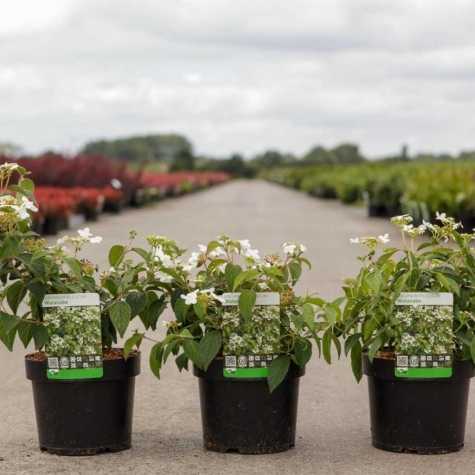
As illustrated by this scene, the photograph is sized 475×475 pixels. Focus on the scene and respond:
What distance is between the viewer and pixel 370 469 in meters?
4.75

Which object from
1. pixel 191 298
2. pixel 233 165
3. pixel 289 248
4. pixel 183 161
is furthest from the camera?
pixel 233 165

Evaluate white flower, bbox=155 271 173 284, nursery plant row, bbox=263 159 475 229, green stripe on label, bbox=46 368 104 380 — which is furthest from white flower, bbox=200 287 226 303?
nursery plant row, bbox=263 159 475 229

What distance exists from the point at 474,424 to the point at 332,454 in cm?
100

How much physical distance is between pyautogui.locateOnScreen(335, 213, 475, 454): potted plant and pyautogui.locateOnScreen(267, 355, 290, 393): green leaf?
0.32 metres

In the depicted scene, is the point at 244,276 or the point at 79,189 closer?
the point at 244,276

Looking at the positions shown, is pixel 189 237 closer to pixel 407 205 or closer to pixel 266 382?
pixel 407 205

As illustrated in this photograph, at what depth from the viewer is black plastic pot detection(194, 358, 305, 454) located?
4.93 metres

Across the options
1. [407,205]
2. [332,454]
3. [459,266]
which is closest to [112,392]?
[332,454]

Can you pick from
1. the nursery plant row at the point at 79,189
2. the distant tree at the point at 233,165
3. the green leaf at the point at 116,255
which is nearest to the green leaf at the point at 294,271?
the green leaf at the point at 116,255

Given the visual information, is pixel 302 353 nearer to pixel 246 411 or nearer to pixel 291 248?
pixel 246 411

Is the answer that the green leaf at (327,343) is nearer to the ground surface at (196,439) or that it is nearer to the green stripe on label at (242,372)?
the green stripe on label at (242,372)

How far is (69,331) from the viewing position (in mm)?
4871

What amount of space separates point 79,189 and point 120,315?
859 inches

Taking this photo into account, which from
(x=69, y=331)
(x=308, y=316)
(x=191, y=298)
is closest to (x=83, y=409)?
(x=69, y=331)
